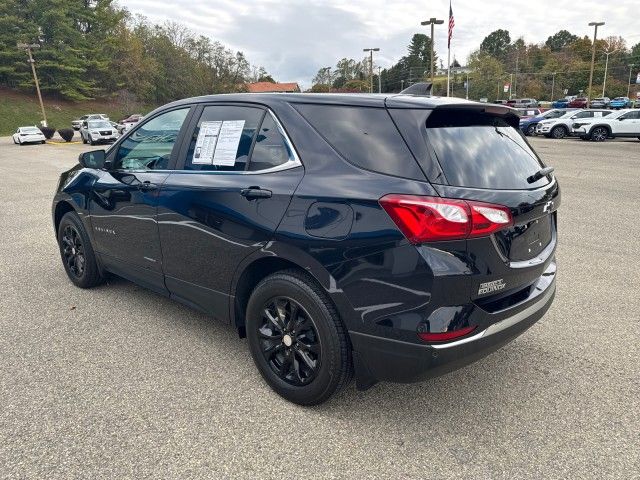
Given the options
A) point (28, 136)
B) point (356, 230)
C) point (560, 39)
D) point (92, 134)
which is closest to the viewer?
point (356, 230)

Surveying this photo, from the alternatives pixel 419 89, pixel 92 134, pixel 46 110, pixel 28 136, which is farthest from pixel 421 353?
pixel 46 110

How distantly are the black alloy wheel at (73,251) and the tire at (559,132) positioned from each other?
28104 millimetres

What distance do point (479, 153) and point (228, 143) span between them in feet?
4.91

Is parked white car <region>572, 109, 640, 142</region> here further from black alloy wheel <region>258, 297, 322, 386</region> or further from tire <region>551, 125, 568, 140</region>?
black alloy wheel <region>258, 297, 322, 386</region>

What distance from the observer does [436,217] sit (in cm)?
208

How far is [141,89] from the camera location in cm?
6850

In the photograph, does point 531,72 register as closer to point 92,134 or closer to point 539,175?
point 92,134


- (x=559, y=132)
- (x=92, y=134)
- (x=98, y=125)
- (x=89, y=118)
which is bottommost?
(x=559, y=132)

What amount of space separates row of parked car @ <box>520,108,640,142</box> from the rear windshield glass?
23.4 meters

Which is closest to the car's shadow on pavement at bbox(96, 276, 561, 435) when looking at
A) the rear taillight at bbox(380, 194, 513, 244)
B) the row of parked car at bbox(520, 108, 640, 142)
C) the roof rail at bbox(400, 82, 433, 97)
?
the rear taillight at bbox(380, 194, 513, 244)

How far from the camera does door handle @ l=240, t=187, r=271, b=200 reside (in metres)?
2.60

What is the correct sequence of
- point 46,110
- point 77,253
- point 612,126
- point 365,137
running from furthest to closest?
point 46,110 → point 612,126 → point 77,253 → point 365,137

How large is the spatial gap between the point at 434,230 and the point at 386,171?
1.27ft

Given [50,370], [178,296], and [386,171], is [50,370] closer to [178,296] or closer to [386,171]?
[178,296]
